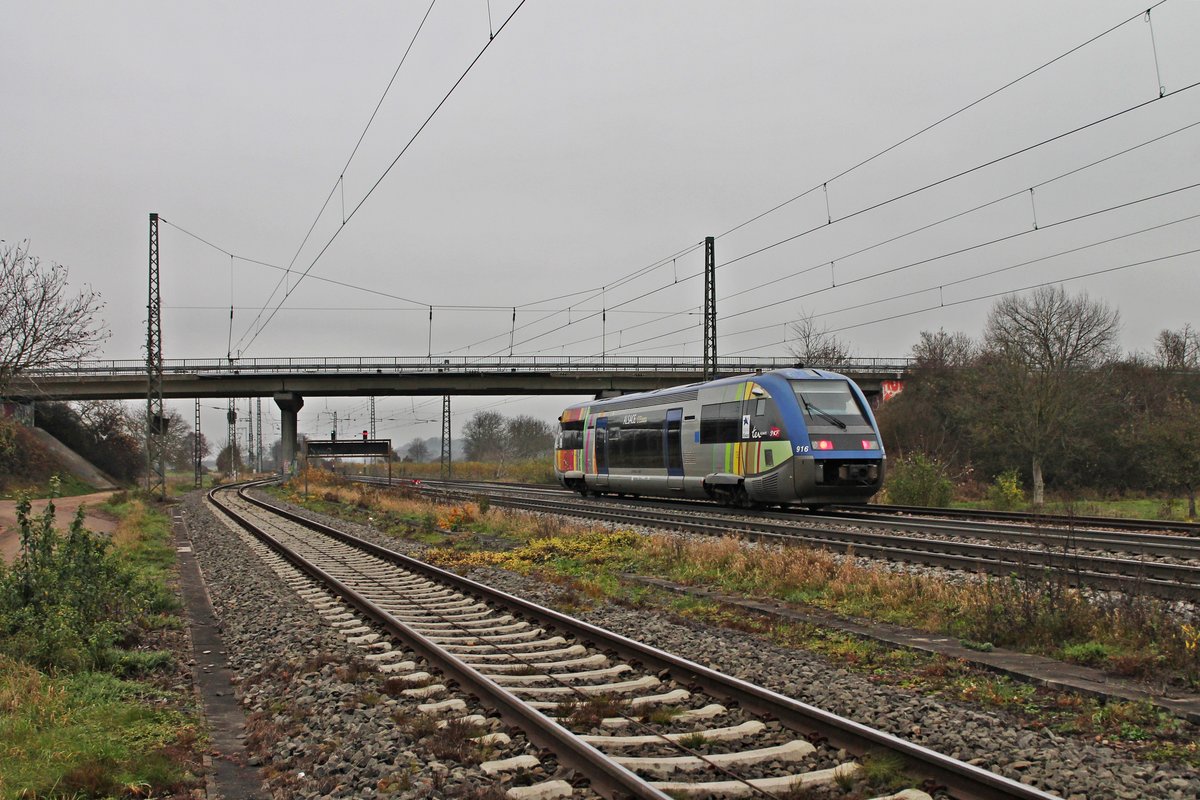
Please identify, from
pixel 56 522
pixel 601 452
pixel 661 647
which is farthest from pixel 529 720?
pixel 601 452

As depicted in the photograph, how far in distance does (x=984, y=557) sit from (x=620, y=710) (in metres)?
8.44

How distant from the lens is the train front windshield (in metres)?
20.9

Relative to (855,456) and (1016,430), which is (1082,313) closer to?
(1016,430)

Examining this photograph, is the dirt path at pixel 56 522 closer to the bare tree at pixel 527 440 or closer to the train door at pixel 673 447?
the train door at pixel 673 447

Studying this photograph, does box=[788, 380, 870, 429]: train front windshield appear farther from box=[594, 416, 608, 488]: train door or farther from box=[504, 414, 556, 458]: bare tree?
box=[504, 414, 556, 458]: bare tree

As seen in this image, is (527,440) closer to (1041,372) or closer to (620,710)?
(1041,372)

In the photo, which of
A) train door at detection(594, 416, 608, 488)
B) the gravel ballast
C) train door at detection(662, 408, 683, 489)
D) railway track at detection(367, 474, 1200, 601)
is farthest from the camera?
train door at detection(594, 416, 608, 488)

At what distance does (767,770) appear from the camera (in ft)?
17.5

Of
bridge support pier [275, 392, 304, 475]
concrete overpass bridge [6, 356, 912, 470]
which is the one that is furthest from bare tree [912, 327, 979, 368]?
bridge support pier [275, 392, 304, 475]

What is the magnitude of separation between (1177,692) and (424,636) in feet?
22.1

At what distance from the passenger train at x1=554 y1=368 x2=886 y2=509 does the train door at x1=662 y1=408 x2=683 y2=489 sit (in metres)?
0.03

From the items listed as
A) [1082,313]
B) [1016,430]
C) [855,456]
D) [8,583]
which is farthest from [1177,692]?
[1082,313]

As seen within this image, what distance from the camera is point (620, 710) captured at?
6.51 m

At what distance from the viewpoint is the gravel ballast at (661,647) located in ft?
17.1
